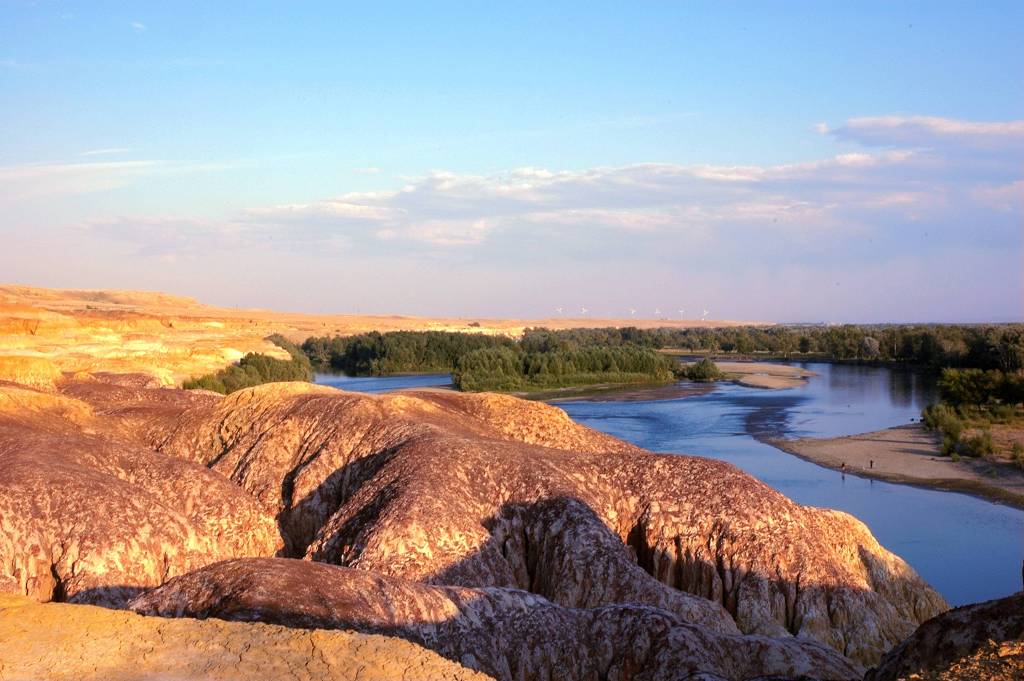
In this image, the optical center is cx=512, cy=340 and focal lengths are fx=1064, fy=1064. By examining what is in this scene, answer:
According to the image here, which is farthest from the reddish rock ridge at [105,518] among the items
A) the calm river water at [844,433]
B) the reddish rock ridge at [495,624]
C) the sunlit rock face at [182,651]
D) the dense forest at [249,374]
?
the dense forest at [249,374]

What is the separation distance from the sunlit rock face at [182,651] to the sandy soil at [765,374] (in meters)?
85.0

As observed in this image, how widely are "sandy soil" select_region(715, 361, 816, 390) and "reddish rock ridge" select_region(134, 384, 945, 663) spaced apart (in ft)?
252

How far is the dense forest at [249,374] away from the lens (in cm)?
4058

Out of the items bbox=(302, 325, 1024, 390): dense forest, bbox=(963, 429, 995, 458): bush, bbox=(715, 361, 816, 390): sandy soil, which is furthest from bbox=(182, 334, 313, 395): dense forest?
bbox=(715, 361, 816, 390): sandy soil

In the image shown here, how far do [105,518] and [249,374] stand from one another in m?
35.3

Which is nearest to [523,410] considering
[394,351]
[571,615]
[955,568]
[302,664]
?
[571,615]

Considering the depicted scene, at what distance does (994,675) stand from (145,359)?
124 feet

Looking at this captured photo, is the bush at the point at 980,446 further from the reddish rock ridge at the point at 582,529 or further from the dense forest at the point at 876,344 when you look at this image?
the reddish rock ridge at the point at 582,529

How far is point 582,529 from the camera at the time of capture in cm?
1348

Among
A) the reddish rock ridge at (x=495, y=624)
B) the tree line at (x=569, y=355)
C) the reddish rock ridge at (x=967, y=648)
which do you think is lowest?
the tree line at (x=569, y=355)

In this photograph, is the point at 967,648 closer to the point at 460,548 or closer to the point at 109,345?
the point at 460,548

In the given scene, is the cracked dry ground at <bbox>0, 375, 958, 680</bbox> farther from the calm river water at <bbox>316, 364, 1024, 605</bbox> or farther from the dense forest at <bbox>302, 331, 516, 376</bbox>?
the dense forest at <bbox>302, 331, 516, 376</bbox>

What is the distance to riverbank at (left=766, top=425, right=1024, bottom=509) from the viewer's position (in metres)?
41.1

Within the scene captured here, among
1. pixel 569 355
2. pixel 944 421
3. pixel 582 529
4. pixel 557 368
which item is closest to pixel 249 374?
pixel 944 421
